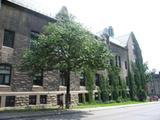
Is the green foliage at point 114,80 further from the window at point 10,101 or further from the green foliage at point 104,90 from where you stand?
the window at point 10,101

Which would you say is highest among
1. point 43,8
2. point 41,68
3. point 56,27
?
point 43,8

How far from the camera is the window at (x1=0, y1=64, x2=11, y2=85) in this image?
2146 cm

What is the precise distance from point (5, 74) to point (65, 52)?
22.3 ft

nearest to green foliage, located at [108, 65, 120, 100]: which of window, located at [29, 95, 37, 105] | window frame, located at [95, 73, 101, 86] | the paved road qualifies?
window frame, located at [95, 73, 101, 86]

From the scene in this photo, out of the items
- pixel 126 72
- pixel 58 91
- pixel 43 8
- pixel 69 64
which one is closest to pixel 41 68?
pixel 69 64

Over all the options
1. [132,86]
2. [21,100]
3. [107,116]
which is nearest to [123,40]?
[132,86]

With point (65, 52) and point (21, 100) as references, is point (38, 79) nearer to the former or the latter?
point (21, 100)

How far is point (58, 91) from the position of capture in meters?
26.7

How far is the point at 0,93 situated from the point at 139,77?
114 feet

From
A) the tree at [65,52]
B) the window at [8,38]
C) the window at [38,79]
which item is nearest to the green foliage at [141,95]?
the window at [38,79]

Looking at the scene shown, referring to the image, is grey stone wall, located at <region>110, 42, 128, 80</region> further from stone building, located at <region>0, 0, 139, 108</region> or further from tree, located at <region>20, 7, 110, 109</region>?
tree, located at <region>20, 7, 110, 109</region>

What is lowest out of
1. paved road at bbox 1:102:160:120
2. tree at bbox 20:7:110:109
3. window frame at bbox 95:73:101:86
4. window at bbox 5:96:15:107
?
paved road at bbox 1:102:160:120

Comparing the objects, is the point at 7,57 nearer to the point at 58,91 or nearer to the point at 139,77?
the point at 58,91

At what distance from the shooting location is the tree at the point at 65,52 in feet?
65.9
